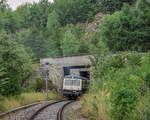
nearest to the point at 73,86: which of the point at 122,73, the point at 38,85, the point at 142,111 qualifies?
the point at 38,85

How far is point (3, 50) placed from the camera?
15445 mm

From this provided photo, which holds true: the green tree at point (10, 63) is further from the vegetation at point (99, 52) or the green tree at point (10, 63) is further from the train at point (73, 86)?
the train at point (73, 86)

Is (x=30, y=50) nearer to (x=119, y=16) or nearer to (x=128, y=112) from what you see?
(x=119, y=16)

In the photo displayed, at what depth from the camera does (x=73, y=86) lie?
2661cm

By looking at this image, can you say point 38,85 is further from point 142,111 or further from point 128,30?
point 142,111

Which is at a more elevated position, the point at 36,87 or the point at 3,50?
the point at 3,50

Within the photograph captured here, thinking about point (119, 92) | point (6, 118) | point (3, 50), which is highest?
point (3, 50)

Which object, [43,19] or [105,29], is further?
[43,19]

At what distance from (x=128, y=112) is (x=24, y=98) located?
464 inches

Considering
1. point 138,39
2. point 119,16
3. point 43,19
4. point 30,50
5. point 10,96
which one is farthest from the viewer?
point 43,19

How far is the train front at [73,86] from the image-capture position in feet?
86.3

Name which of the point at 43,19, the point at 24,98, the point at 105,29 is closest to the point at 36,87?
the point at 24,98

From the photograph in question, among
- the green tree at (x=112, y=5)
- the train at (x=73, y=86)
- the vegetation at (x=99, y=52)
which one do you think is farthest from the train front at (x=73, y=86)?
the green tree at (x=112, y=5)

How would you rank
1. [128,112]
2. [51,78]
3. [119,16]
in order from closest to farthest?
[128,112], [51,78], [119,16]
